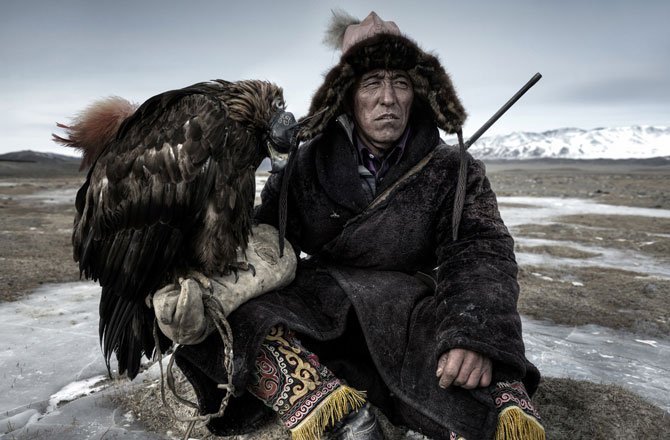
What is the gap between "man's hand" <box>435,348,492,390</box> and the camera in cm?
192

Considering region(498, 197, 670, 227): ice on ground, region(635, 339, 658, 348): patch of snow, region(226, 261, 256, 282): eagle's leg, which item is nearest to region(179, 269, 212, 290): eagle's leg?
region(226, 261, 256, 282): eagle's leg

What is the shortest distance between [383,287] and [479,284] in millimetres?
483

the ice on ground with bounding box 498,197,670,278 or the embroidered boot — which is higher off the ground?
the embroidered boot

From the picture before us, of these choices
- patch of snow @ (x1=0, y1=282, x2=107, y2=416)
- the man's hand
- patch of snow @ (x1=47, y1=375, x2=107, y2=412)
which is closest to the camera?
the man's hand

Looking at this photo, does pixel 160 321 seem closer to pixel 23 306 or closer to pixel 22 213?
pixel 23 306

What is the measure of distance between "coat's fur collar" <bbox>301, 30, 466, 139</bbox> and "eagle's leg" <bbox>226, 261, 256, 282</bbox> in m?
0.73

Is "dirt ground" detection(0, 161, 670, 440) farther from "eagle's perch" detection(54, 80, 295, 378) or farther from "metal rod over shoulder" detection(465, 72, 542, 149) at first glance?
"metal rod over shoulder" detection(465, 72, 542, 149)

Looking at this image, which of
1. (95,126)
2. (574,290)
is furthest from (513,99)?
(574,290)

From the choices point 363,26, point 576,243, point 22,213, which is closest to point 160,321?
point 363,26

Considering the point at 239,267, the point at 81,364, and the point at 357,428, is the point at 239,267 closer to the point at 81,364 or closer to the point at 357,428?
the point at 357,428

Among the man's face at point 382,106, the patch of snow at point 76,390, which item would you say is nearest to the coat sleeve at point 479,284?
the man's face at point 382,106

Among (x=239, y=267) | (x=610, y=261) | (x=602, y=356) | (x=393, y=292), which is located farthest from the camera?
(x=610, y=261)

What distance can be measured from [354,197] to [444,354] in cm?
92

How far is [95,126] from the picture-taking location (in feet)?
7.77
